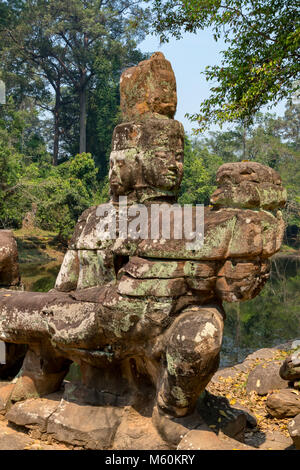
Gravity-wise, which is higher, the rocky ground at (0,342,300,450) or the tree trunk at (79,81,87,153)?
the tree trunk at (79,81,87,153)

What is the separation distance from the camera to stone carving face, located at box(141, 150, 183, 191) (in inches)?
143

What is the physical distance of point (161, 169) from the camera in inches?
143

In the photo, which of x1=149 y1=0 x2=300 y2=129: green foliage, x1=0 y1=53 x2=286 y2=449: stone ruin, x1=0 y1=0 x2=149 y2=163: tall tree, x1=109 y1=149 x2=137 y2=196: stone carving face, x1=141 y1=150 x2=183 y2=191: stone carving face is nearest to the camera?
x1=0 y1=53 x2=286 y2=449: stone ruin

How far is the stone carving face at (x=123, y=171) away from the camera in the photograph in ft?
12.4

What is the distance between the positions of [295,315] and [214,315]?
36.2 feet

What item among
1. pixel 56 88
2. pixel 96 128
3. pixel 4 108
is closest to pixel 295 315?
pixel 4 108

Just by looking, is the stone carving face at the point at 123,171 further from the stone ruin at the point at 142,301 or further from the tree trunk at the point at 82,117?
the tree trunk at the point at 82,117

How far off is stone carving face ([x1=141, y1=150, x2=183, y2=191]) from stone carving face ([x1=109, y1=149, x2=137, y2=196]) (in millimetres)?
118

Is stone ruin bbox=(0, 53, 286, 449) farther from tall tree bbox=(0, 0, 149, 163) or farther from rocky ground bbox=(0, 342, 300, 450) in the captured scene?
tall tree bbox=(0, 0, 149, 163)

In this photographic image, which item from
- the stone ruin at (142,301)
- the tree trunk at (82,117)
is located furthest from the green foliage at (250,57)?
the tree trunk at (82,117)
